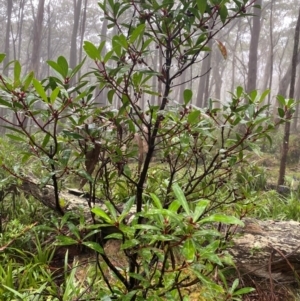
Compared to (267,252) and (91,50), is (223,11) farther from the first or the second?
(267,252)

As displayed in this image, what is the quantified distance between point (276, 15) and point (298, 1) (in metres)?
2.86

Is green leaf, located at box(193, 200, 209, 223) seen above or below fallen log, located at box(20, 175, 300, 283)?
above

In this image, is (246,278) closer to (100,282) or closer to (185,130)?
(100,282)

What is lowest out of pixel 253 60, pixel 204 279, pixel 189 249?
pixel 204 279

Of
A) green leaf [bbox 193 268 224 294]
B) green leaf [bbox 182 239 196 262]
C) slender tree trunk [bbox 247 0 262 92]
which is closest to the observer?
green leaf [bbox 182 239 196 262]

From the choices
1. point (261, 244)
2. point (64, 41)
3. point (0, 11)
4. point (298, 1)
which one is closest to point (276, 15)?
point (298, 1)

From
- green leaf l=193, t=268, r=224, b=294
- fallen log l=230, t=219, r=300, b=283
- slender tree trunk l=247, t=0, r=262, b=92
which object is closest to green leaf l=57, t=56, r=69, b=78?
green leaf l=193, t=268, r=224, b=294

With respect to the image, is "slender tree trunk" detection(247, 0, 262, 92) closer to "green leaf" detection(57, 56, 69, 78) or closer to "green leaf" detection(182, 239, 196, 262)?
"green leaf" detection(57, 56, 69, 78)

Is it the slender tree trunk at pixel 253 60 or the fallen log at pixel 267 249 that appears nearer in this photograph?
the fallen log at pixel 267 249

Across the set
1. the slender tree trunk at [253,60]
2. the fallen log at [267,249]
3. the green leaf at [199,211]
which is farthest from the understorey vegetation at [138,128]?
the slender tree trunk at [253,60]

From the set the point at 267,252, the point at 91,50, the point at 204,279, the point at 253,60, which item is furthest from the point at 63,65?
the point at 253,60

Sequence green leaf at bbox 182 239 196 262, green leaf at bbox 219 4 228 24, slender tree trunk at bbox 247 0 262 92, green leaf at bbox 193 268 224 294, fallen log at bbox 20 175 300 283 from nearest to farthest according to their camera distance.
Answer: green leaf at bbox 182 239 196 262, green leaf at bbox 193 268 224 294, green leaf at bbox 219 4 228 24, fallen log at bbox 20 175 300 283, slender tree trunk at bbox 247 0 262 92

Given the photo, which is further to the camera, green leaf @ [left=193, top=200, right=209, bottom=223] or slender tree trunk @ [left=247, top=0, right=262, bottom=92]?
slender tree trunk @ [left=247, top=0, right=262, bottom=92]

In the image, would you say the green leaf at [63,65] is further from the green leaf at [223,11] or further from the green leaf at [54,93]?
the green leaf at [223,11]
